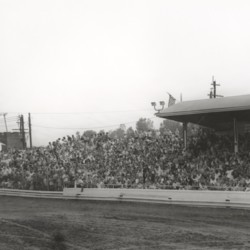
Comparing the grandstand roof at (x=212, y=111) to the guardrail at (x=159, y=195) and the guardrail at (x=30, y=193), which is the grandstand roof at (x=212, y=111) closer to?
the guardrail at (x=159, y=195)

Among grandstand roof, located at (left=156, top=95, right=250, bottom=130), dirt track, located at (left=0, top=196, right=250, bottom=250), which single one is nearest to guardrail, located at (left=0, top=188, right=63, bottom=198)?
dirt track, located at (left=0, top=196, right=250, bottom=250)

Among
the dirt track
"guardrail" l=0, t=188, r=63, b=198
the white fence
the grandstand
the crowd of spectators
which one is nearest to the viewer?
the dirt track

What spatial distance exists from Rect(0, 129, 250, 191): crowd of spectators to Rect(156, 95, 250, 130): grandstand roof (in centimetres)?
145

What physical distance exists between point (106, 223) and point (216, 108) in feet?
47.3

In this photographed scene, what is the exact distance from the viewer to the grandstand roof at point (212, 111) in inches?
1057

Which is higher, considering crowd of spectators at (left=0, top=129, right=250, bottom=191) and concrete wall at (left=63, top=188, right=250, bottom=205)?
crowd of spectators at (left=0, top=129, right=250, bottom=191)

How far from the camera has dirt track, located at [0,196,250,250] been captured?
10914 mm

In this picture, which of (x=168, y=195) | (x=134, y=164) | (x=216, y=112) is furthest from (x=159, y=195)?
(x=216, y=112)

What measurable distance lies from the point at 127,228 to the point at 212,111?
15129 millimetres

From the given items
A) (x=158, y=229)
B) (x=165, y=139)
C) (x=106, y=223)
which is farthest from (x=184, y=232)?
(x=165, y=139)

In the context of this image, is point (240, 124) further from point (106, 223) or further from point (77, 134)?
point (106, 223)

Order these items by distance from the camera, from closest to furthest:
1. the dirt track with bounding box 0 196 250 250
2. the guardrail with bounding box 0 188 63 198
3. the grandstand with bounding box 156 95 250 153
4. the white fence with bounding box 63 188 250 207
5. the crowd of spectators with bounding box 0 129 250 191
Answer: the dirt track with bounding box 0 196 250 250, the white fence with bounding box 63 188 250 207, the crowd of spectators with bounding box 0 129 250 191, the grandstand with bounding box 156 95 250 153, the guardrail with bounding box 0 188 63 198

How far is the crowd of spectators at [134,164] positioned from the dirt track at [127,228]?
4.57m

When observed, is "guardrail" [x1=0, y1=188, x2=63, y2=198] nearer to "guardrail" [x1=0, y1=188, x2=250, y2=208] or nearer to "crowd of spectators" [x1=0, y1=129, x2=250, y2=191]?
"guardrail" [x1=0, y1=188, x2=250, y2=208]
